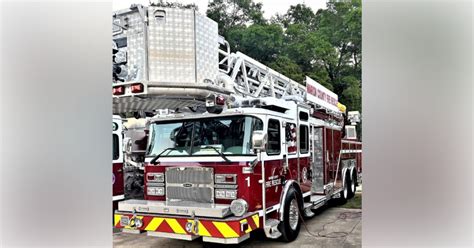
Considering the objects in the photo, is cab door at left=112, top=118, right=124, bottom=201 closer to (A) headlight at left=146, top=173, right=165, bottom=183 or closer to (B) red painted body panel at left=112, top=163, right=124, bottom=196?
(B) red painted body panel at left=112, top=163, right=124, bottom=196

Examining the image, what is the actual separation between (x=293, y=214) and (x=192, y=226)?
1.86 meters

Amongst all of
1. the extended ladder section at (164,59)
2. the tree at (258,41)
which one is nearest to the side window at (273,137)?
the extended ladder section at (164,59)

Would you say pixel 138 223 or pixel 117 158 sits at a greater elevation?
pixel 117 158

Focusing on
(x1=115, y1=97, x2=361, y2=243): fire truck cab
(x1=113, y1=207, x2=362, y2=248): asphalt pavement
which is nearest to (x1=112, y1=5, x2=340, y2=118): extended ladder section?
(x1=115, y1=97, x2=361, y2=243): fire truck cab

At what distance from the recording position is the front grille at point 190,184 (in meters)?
4.68

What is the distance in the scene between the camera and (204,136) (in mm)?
4926

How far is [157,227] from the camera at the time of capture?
4422 millimetres

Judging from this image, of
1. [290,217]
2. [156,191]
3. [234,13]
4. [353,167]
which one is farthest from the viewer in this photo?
[234,13]

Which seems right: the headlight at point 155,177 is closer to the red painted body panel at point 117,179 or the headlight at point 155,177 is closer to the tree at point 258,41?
the red painted body panel at point 117,179

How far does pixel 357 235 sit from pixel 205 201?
276 cm

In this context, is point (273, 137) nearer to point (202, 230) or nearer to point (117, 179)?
point (202, 230)

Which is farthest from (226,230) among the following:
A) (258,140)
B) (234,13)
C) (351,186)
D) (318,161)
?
(234,13)
